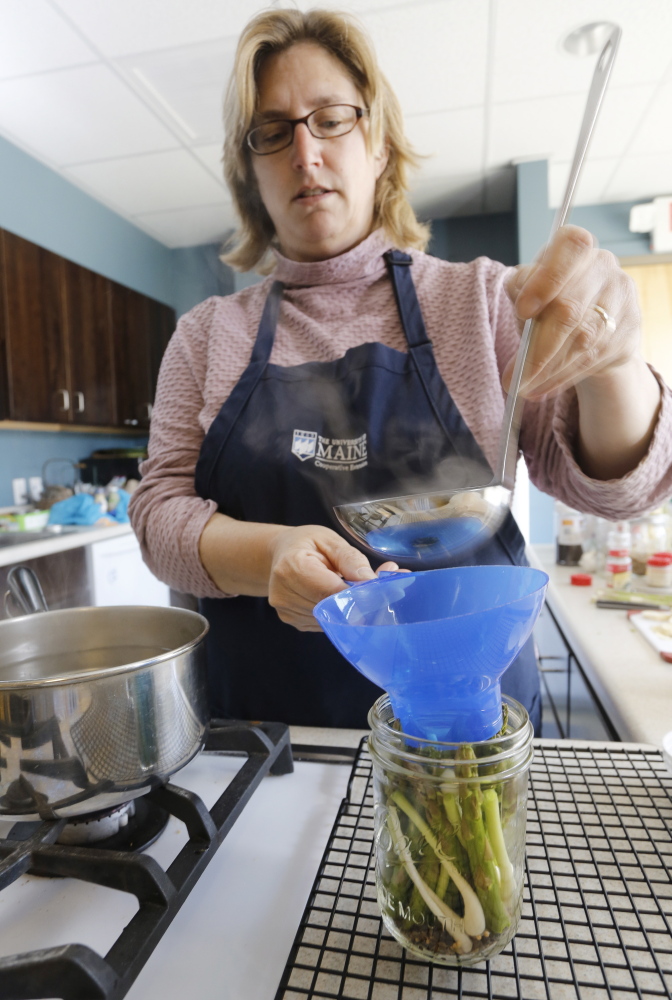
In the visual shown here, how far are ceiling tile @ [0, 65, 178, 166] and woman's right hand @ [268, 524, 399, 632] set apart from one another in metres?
0.66

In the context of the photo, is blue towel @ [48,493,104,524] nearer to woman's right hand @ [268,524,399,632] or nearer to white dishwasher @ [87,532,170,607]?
white dishwasher @ [87,532,170,607]

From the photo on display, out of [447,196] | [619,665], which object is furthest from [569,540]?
[447,196]

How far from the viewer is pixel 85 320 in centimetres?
106

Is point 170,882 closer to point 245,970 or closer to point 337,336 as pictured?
point 245,970

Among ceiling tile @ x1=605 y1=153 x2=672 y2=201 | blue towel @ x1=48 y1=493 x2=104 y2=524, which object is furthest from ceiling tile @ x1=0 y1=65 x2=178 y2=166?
ceiling tile @ x1=605 y1=153 x2=672 y2=201

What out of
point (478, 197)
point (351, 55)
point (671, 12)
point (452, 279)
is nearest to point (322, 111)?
point (351, 55)

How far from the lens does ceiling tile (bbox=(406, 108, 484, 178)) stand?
0.94 meters

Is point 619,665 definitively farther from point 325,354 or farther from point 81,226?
point 81,226

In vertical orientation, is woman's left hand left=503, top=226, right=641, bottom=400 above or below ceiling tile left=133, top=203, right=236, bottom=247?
below

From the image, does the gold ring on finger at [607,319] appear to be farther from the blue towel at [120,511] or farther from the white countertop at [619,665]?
the blue towel at [120,511]

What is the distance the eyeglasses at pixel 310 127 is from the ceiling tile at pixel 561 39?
314 mm

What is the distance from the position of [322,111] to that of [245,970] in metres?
0.84

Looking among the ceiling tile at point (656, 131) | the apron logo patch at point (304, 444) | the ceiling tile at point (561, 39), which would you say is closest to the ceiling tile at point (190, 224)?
the apron logo patch at point (304, 444)

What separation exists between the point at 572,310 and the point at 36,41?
0.71m
